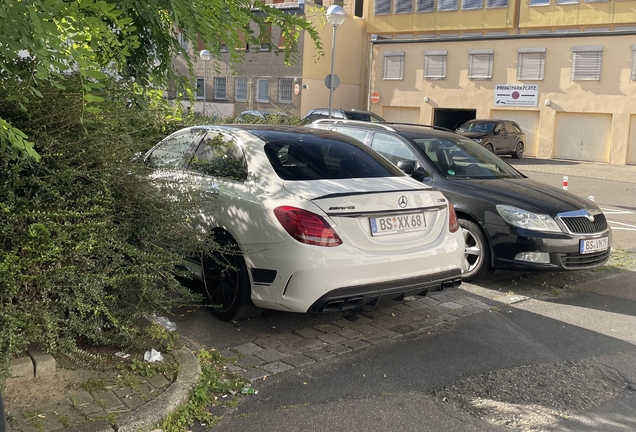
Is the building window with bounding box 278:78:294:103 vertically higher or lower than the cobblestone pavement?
higher

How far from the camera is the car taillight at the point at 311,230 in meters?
4.67

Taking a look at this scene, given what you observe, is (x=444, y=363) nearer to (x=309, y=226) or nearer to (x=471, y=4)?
(x=309, y=226)

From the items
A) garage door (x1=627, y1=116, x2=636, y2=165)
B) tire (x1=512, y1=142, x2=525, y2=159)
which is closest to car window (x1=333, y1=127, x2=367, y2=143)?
tire (x1=512, y1=142, x2=525, y2=159)

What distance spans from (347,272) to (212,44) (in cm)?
188

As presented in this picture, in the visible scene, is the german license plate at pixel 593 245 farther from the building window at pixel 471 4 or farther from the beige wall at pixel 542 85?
the building window at pixel 471 4

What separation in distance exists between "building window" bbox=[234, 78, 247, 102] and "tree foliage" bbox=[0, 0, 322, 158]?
35557mm

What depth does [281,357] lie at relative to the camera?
4754 millimetres

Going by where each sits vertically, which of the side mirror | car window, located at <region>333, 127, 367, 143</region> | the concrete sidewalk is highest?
car window, located at <region>333, 127, 367, 143</region>

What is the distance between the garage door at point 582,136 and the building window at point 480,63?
4.07 metres

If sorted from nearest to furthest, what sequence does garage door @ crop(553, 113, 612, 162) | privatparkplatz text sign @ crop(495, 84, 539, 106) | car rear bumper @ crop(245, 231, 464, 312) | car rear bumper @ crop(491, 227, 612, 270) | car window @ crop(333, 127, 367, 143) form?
1. car rear bumper @ crop(245, 231, 464, 312)
2. car rear bumper @ crop(491, 227, 612, 270)
3. car window @ crop(333, 127, 367, 143)
4. garage door @ crop(553, 113, 612, 162)
5. privatparkplatz text sign @ crop(495, 84, 539, 106)

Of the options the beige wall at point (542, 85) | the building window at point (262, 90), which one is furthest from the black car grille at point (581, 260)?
the building window at point (262, 90)

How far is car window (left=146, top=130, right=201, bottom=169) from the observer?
4.89 metres

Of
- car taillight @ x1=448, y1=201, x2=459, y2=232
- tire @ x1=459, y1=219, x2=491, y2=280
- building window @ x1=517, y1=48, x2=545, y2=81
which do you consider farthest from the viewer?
building window @ x1=517, y1=48, x2=545, y2=81

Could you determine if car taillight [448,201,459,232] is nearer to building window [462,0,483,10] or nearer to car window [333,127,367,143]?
car window [333,127,367,143]
